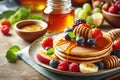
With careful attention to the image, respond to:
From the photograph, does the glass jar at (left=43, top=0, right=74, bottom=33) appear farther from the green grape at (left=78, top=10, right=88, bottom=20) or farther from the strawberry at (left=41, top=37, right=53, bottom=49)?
the strawberry at (left=41, top=37, right=53, bottom=49)

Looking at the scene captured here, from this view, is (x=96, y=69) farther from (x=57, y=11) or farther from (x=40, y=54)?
(x=57, y=11)

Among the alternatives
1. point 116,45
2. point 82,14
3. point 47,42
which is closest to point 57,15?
point 82,14

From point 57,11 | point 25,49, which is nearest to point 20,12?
point 57,11

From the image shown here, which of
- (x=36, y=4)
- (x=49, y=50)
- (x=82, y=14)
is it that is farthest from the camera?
(x=36, y=4)

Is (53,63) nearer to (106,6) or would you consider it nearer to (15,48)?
(15,48)

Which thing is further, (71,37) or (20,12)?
(20,12)

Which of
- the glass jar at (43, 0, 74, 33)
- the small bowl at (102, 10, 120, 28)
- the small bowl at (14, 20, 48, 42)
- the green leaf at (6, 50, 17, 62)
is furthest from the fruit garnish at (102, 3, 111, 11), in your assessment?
the green leaf at (6, 50, 17, 62)

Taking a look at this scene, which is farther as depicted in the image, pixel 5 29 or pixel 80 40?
pixel 5 29

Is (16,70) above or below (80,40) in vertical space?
below
